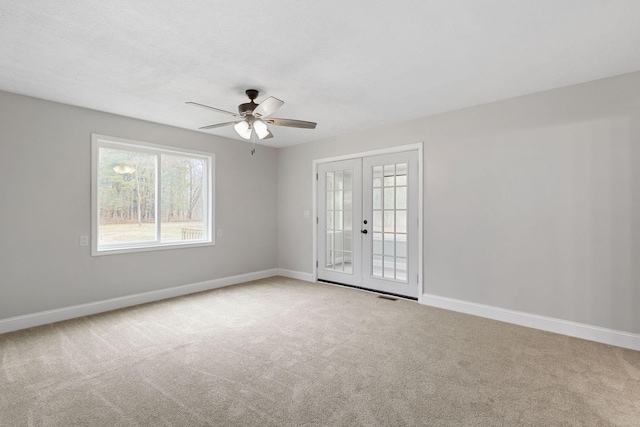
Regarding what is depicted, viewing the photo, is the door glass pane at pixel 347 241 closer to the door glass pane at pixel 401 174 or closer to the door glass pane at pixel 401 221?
the door glass pane at pixel 401 221

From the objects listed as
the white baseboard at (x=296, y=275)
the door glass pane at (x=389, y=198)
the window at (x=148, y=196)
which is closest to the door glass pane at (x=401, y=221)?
the door glass pane at (x=389, y=198)

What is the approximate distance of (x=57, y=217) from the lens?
372 centimetres

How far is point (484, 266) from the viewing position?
3854 millimetres

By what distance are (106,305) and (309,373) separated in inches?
120

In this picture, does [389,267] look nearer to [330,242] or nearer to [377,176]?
[330,242]

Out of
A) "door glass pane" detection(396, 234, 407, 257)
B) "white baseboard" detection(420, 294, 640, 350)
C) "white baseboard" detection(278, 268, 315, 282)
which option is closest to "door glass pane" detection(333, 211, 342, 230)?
"white baseboard" detection(278, 268, 315, 282)

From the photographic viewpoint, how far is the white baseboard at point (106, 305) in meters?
3.44

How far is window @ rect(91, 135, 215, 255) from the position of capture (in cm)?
417

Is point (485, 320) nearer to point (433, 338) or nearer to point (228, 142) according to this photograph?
point (433, 338)

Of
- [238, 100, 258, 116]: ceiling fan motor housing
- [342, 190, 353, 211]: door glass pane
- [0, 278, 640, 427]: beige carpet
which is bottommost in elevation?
[0, 278, 640, 427]: beige carpet

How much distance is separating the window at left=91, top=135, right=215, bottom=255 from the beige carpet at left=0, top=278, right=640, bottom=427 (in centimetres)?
111

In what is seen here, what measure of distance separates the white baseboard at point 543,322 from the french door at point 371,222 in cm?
49

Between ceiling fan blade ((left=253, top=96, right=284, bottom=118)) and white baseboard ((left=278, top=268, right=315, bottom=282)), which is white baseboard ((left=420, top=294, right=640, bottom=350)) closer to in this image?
white baseboard ((left=278, top=268, right=315, bottom=282))

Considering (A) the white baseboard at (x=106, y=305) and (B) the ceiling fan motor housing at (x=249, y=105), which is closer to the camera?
(B) the ceiling fan motor housing at (x=249, y=105)
